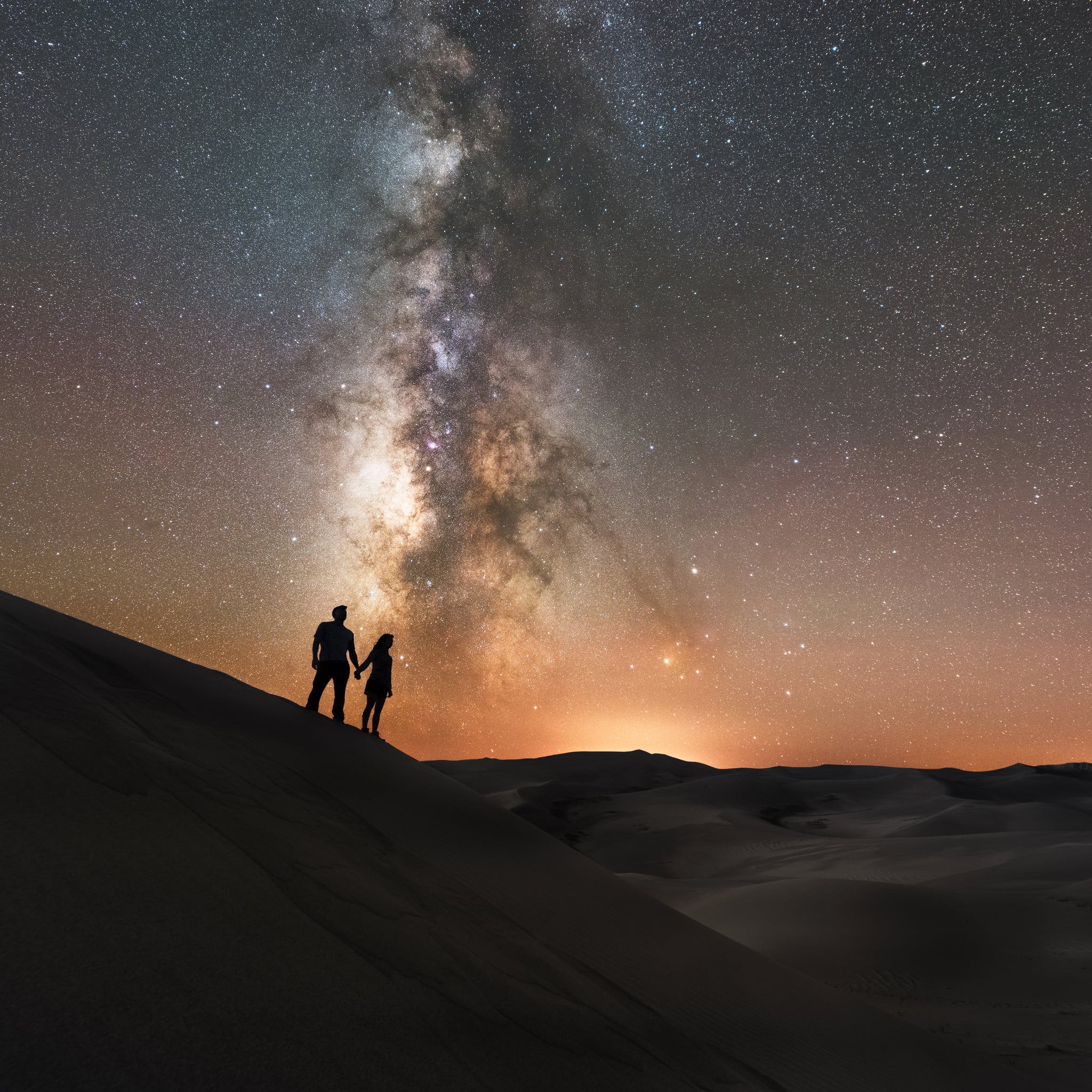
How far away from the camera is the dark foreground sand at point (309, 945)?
201 cm

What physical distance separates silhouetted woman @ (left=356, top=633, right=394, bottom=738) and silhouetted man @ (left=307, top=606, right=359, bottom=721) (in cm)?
70

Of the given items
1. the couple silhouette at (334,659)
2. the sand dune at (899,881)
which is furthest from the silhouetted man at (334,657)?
the sand dune at (899,881)

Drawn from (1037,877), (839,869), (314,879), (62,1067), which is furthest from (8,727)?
(839,869)

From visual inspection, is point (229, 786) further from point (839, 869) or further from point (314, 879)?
point (839, 869)

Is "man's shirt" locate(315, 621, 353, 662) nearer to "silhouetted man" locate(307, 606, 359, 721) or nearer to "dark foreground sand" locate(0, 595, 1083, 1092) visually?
"silhouetted man" locate(307, 606, 359, 721)

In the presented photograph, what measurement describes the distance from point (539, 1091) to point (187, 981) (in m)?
1.34

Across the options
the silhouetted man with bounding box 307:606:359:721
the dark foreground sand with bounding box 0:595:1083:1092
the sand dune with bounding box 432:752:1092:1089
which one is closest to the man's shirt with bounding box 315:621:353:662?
the silhouetted man with bounding box 307:606:359:721

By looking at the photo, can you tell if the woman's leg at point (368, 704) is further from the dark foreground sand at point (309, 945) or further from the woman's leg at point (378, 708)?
the dark foreground sand at point (309, 945)

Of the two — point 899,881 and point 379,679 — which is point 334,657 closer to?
point 379,679

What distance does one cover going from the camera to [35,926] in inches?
82.1

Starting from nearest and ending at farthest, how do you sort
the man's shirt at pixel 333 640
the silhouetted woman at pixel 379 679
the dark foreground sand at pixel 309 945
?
the dark foreground sand at pixel 309 945 → the man's shirt at pixel 333 640 → the silhouetted woman at pixel 379 679

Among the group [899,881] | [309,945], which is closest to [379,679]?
[309,945]

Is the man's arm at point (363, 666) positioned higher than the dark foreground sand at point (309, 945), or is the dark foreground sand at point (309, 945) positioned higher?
the man's arm at point (363, 666)

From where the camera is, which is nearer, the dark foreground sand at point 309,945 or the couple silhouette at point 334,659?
the dark foreground sand at point 309,945
